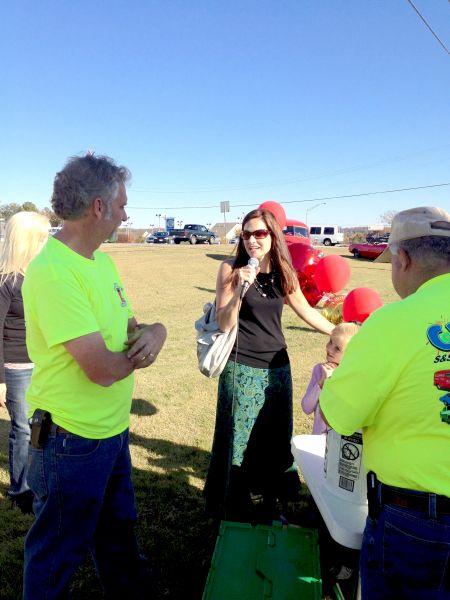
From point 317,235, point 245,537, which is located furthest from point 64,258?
point 317,235

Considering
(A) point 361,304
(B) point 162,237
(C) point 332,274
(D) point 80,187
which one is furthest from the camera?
(B) point 162,237

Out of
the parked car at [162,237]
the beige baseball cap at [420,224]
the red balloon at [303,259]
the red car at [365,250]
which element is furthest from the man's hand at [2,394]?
the parked car at [162,237]

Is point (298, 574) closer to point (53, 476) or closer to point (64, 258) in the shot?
point (53, 476)

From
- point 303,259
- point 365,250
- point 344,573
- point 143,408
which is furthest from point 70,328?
point 365,250

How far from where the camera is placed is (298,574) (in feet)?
6.13

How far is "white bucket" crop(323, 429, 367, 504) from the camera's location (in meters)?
1.50

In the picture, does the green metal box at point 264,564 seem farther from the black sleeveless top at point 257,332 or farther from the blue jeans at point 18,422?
the blue jeans at point 18,422

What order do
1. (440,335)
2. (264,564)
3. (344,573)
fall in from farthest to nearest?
1. (344,573)
2. (264,564)
3. (440,335)

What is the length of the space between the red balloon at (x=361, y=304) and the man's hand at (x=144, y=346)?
186cm

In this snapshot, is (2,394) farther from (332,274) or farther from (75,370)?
(332,274)

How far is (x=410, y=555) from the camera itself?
46.8 inches

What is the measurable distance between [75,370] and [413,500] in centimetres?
114

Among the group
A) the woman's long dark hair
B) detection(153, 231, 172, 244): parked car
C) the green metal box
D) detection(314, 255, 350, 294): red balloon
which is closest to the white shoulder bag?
the woman's long dark hair

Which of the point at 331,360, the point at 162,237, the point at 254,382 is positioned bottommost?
the point at 254,382
